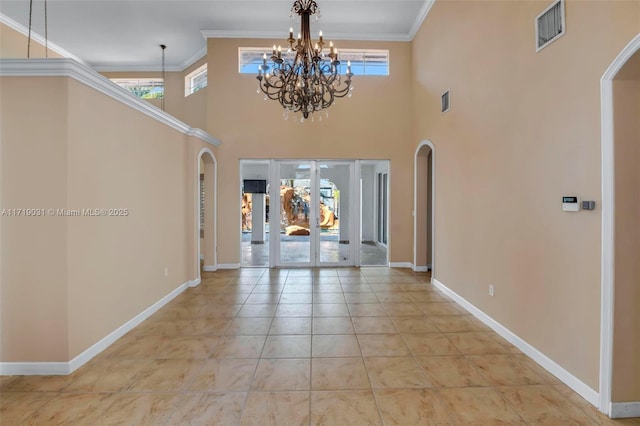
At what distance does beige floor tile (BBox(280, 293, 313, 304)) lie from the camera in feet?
15.1

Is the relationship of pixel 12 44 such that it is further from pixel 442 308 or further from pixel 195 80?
pixel 442 308

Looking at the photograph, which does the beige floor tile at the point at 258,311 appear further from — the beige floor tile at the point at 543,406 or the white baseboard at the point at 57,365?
the beige floor tile at the point at 543,406

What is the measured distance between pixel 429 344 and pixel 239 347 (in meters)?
1.92

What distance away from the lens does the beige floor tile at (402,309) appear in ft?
13.4

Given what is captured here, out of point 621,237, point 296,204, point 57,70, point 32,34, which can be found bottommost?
point 621,237

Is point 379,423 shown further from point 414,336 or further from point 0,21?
point 0,21

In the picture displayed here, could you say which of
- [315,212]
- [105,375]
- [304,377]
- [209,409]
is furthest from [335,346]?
[315,212]

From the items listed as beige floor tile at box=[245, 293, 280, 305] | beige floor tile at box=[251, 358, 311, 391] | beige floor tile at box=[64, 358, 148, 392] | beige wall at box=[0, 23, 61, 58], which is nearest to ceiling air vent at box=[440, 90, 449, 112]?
beige floor tile at box=[245, 293, 280, 305]

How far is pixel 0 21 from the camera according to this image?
546 cm

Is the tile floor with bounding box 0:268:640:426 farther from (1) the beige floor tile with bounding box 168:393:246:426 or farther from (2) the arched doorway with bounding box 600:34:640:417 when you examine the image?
(2) the arched doorway with bounding box 600:34:640:417

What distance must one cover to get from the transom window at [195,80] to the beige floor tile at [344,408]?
291 inches

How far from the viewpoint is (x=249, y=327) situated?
3689 millimetres

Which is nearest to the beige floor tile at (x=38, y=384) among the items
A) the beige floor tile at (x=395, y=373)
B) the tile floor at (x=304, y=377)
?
the tile floor at (x=304, y=377)

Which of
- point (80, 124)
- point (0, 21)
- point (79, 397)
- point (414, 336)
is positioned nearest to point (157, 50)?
point (0, 21)
